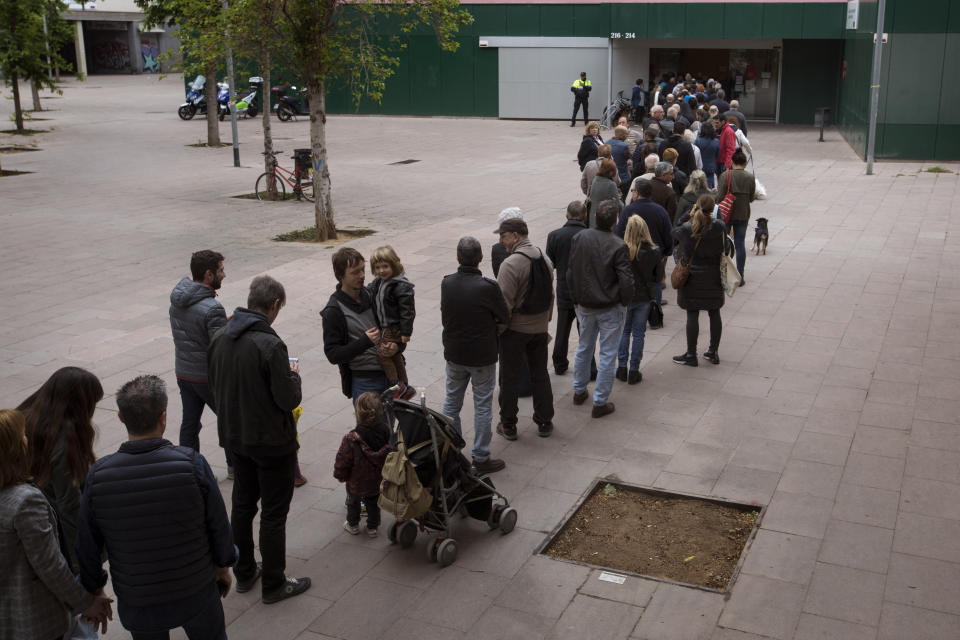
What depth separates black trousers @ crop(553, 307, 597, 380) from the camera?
8.76m

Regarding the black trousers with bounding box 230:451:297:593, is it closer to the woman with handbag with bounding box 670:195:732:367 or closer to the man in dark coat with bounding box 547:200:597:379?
the man in dark coat with bounding box 547:200:597:379

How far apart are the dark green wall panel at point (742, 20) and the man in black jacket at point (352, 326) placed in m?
26.6

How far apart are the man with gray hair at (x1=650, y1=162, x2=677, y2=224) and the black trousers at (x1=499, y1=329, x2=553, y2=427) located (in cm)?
375

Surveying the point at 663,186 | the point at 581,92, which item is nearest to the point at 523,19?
the point at 581,92

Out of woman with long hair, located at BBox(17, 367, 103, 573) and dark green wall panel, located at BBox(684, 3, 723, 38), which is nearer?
woman with long hair, located at BBox(17, 367, 103, 573)

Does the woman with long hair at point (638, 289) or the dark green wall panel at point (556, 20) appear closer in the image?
the woman with long hair at point (638, 289)

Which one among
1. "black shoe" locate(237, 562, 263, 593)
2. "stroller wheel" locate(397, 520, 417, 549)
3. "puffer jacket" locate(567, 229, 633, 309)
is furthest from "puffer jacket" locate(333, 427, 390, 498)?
"puffer jacket" locate(567, 229, 633, 309)

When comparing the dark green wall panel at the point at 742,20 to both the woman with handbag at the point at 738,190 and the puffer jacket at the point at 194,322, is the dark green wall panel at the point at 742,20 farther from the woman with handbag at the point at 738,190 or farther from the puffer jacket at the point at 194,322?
the puffer jacket at the point at 194,322

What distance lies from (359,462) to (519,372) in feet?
6.61

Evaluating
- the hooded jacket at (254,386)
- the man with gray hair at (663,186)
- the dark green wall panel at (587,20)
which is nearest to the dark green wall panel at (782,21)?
the dark green wall panel at (587,20)

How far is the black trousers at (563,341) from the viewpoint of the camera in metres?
8.76

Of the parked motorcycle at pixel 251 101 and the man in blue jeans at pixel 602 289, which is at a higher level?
the parked motorcycle at pixel 251 101

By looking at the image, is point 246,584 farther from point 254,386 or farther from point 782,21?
point 782,21

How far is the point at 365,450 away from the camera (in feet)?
18.5
